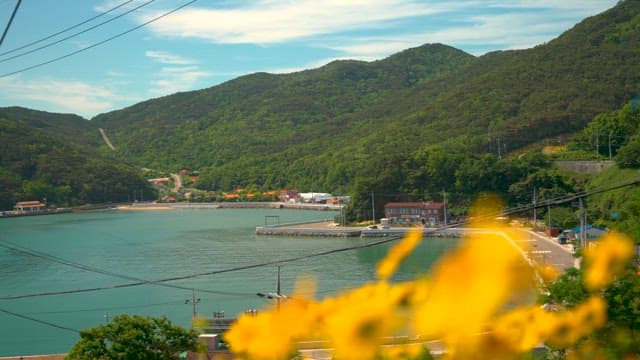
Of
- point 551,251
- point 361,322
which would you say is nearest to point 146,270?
point 551,251

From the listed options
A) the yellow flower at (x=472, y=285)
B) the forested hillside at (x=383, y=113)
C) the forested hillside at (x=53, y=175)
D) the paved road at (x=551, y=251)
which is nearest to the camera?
the yellow flower at (x=472, y=285)

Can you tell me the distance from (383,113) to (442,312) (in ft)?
155

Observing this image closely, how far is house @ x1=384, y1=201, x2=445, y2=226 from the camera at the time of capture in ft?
71.6

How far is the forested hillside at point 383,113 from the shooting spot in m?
28.5

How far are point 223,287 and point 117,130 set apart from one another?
54.9m

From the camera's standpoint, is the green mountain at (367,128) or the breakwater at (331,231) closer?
the breakwater at (331,231)

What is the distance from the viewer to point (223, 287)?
1280cm

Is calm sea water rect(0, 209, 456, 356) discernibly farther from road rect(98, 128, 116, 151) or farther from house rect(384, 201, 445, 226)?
road rect(98, 128, 116, 151)

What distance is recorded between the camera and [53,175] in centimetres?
3578

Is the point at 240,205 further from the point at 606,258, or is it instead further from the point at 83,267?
the point at 606,258

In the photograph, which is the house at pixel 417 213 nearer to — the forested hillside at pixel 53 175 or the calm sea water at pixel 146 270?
the calm sea water at pixel 146 270

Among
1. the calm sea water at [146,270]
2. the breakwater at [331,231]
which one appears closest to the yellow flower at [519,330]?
the calm sea water at [146,270]

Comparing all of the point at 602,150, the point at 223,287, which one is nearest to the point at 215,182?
the point at 602,150

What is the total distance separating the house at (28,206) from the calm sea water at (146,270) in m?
7.37
